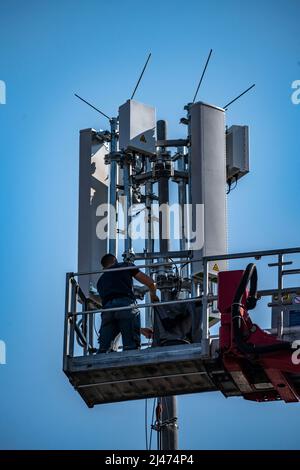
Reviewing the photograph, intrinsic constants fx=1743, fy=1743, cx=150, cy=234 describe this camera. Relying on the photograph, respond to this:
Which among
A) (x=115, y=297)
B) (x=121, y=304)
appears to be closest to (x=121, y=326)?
(x=121, y=304)

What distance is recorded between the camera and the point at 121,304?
24.6 metres

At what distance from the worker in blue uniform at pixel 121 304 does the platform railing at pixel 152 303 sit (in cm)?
20

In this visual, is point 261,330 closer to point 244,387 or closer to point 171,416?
point 244,387

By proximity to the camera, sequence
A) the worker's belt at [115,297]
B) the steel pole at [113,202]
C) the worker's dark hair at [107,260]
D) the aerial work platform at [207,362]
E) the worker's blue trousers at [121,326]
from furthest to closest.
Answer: the steel pole at [113,202] < the worker's dark hair at [107,260] < the worker's belt at [115,297] < the worker's blue trousers at [121,326] < the aerial work platform at [207,362]

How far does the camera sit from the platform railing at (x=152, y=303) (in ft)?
77.6

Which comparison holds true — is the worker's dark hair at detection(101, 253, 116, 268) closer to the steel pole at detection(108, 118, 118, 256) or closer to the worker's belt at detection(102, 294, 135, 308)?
the worker's belt at detection(102, 294, 135, 308)

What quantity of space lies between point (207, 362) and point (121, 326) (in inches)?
59.0

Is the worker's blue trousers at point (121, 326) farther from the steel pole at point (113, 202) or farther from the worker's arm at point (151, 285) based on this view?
the steel pole at point (113, 202)

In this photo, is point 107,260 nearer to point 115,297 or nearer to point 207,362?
point 115,297

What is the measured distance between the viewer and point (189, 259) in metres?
26.3

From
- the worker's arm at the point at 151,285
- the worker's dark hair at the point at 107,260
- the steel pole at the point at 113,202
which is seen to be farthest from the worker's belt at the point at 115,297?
the steel pole at the point at 113,202

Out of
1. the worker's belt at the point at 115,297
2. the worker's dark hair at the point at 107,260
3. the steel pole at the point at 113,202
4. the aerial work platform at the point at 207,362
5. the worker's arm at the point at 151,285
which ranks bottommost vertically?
the aerial work platform at the point at 207,362
